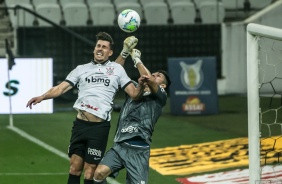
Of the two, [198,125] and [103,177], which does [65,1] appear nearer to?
[198,125]

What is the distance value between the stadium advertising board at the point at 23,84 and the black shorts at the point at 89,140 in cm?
863

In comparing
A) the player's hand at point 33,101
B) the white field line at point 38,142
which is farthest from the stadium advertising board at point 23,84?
the player's hand at point 33,101

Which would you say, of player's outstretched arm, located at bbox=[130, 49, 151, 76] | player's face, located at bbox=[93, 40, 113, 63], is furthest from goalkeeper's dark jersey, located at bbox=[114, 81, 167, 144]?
player's face, located at bbox=[93, 40, 113, 63]

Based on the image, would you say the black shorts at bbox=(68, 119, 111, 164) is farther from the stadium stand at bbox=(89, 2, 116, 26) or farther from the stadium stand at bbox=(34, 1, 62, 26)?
the stadium stand at bbox=(89, 2, 116, 26)

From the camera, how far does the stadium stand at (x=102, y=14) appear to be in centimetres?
2695

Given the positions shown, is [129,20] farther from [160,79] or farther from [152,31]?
[152,31]

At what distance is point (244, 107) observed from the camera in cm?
2422

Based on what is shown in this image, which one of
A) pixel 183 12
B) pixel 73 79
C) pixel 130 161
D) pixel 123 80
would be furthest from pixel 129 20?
pixel 183 12

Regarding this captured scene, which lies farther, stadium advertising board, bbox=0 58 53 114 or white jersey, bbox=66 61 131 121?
stadium advertising board, bbox=0 58 53 114

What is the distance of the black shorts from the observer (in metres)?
11.5

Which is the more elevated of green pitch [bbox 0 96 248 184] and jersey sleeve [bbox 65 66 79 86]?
jersey sleeve [bbox 65 66 79 86]

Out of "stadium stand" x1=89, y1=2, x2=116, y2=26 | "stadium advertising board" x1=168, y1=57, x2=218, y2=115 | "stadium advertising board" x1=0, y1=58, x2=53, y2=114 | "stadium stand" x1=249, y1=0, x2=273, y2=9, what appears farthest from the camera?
"stadium stand" x1=249, y1=0, x2=273, y2=9

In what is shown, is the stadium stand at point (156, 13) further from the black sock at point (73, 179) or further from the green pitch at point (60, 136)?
the black sock at point (73, 179)

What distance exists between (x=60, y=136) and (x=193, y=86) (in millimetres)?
4968
